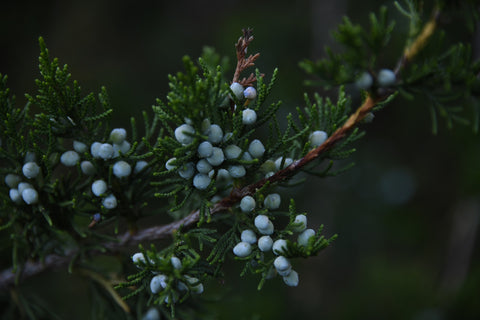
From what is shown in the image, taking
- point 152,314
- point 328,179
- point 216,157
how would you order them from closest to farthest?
point 216,157
point 152,314
point 328,179

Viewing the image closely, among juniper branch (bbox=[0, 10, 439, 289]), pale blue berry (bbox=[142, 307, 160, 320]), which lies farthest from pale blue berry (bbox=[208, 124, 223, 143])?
pale blue berry (bbox=[142, 307, 160, 320])

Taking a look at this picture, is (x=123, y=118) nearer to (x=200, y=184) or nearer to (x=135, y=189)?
(x=135, y=189)

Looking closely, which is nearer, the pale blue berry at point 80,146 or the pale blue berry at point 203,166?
the pale blue berry at point 203,166

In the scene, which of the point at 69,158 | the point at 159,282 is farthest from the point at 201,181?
the point at 69,158

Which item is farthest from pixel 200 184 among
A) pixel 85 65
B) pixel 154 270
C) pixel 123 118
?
pixel 85 65

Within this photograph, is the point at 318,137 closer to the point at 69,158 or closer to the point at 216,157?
the point at 216,157

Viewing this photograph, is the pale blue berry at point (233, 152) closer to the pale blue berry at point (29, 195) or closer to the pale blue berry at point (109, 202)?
the pale blue berry at point (109, 202)

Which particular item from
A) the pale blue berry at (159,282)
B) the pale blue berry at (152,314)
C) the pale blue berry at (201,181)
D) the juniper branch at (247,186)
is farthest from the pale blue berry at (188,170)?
the pale blue berry at (152,314)
